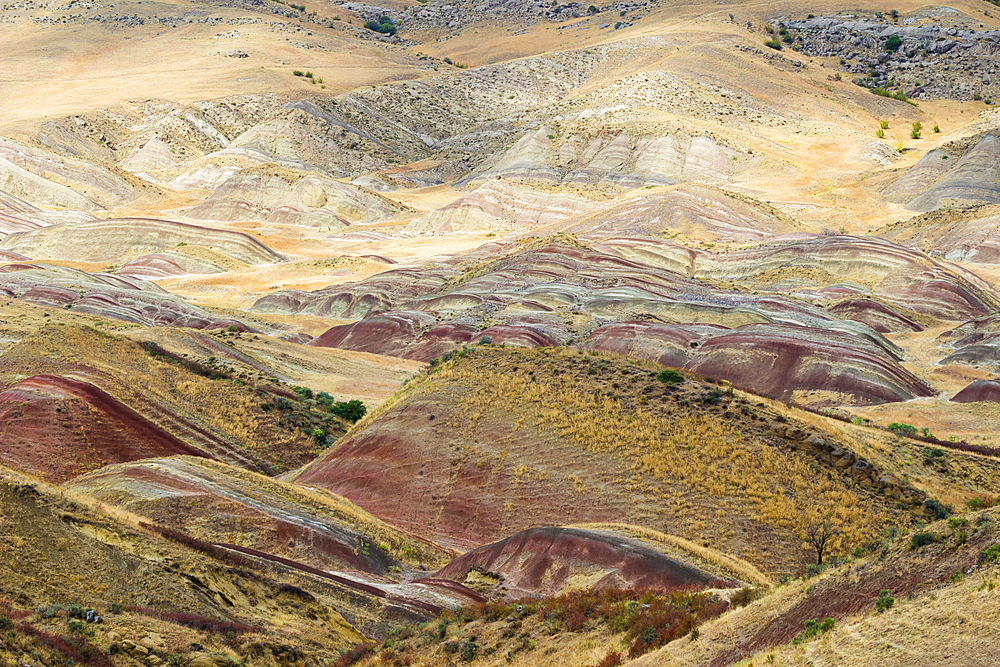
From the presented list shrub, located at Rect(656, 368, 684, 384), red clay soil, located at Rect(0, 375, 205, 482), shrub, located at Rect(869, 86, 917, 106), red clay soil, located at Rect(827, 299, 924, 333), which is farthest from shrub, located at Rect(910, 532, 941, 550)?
shrub, located at Rect(869, 86, 917, 106)

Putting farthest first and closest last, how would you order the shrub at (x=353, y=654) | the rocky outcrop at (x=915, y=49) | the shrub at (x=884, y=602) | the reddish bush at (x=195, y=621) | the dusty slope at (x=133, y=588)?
the rocky outcrop at (x=915, y=49) → the shrub at (x=353, y=654) → the reddish bush at (x=195, y=621) → the dusty slope at (x=133, y=588) → the shrub at (x=884, y=602)

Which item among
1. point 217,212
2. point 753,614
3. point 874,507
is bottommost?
point 217,212

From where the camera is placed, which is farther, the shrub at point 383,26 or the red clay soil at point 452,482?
the shrub at point 383,26

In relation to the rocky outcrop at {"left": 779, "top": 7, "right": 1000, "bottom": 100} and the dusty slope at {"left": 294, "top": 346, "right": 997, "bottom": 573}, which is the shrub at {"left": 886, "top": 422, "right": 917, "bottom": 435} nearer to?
the dusty slope at {"left": 294, "top": 346, "right": 997, "bottom": 573}

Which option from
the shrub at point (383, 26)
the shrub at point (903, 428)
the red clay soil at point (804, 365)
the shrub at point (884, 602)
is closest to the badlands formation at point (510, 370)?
the shrub at point (884, 602)

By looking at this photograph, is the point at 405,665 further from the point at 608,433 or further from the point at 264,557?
the point at 608,433

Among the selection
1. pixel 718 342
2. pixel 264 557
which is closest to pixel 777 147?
pixel 718 342

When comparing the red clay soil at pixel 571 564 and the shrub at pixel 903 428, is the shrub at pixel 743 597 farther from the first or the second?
the shrub at pixel 903 428
